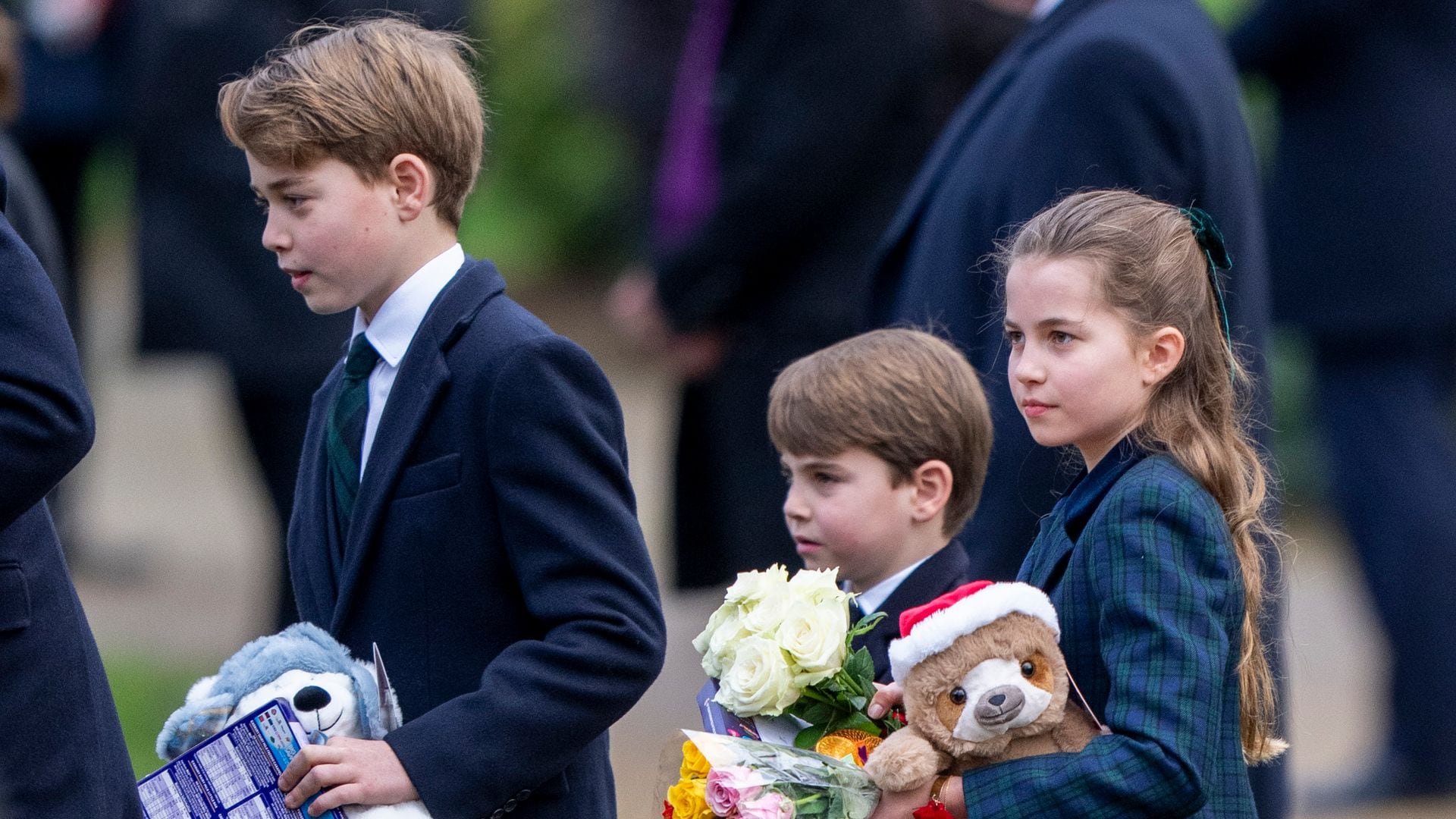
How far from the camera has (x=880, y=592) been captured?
9.04 feet

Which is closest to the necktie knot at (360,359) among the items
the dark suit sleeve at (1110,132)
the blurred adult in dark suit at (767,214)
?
the dark suit sleeve at (1110,132)

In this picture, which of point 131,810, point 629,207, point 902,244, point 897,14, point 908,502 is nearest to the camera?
point 131,810

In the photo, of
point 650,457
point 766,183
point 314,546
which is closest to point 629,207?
point 650,457

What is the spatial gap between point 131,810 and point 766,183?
8.53 feet

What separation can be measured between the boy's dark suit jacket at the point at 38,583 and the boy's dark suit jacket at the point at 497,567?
335 millimetres

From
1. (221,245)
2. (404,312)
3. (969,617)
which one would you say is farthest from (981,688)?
(221,245)

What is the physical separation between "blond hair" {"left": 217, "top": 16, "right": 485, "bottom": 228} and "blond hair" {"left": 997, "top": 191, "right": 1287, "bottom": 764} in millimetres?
769

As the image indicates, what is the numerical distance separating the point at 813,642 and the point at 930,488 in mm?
598

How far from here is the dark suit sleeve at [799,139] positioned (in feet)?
15.1

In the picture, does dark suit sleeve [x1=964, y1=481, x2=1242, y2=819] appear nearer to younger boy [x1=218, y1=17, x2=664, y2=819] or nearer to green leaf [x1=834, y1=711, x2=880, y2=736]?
green leaf [x1=834, y1=711, x2=880, y2=736]

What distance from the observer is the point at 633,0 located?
768 centimetres

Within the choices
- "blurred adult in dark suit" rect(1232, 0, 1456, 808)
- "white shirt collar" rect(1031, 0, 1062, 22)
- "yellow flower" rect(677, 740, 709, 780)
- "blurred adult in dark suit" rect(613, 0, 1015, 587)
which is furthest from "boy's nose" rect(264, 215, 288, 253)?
"blurred adult in dark suit" rect(1232, 0, 1456, 808)

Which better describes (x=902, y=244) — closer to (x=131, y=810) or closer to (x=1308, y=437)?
(x=131, y=810)

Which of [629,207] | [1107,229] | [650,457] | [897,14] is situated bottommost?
[650,457]
